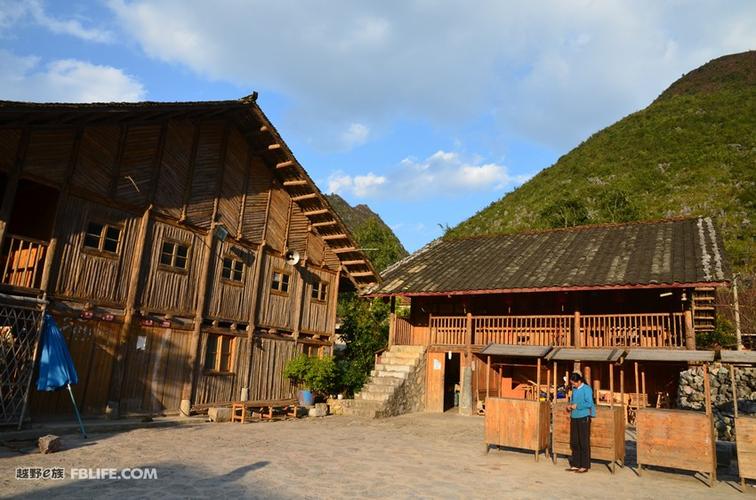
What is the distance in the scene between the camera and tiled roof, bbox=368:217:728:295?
56.3 ft

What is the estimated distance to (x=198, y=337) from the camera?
16.4 meters

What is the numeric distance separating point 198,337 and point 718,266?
51.0ft

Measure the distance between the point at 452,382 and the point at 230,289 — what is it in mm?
10806

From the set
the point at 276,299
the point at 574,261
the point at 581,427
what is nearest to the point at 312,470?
the point at 581,427

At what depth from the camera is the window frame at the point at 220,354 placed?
1697 centimetres

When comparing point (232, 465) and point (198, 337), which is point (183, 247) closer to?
point (198, 337)

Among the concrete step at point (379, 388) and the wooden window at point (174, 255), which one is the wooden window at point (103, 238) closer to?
the wooden window at point (174, 255)

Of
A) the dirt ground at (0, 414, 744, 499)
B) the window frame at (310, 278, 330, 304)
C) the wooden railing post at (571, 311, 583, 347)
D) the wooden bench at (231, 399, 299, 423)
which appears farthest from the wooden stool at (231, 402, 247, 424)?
the wooden railing post at (571, 311, 583, 347)

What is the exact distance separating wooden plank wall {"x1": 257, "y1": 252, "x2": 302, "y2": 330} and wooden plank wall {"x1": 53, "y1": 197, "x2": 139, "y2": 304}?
16.9 ft

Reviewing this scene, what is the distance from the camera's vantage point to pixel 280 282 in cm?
1980

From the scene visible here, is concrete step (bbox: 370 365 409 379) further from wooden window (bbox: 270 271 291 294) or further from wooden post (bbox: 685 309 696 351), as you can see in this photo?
wooden post (bbox: 685 309 696 351)

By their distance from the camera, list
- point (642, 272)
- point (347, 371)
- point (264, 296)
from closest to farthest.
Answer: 1. point (642, 272)
2. point (264, 296)
3. point (347, 371)

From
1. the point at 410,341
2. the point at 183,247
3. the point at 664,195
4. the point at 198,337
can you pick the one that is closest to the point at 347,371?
the point at 410,341

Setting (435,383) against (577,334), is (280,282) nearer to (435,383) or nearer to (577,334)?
(435,383)
